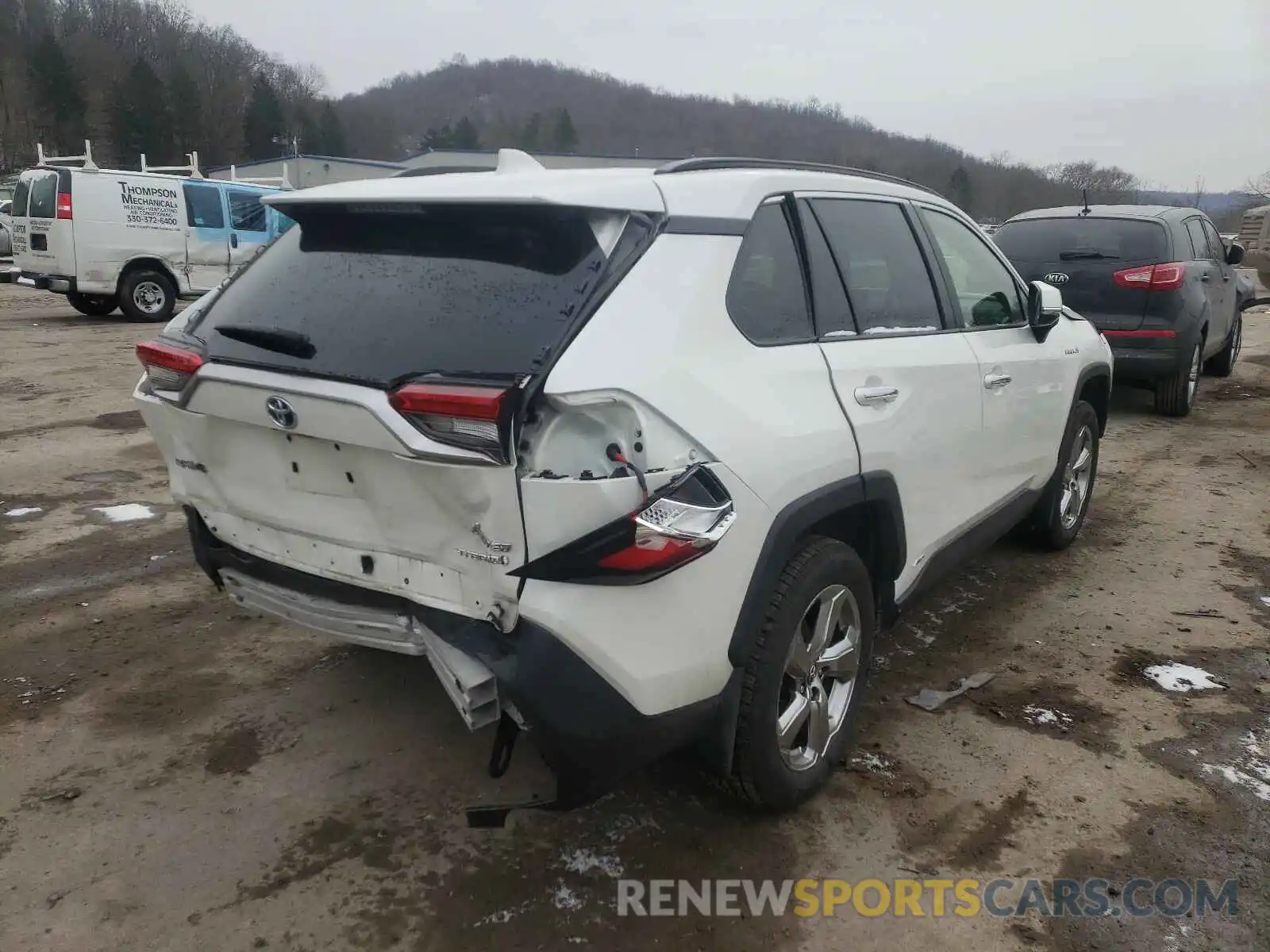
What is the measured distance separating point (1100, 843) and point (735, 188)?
2099 millimetres

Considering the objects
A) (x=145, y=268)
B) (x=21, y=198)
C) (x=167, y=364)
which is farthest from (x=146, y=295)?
(x=167, y=364)

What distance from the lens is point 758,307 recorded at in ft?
8.14

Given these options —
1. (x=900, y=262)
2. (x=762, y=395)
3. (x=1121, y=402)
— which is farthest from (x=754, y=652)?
(x=1121, y=402)

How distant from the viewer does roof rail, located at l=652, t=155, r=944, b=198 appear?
2.44 m

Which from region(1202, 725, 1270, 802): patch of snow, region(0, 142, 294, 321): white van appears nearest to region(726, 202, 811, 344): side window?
region(1202, 725, 1270, 802): patch of snow

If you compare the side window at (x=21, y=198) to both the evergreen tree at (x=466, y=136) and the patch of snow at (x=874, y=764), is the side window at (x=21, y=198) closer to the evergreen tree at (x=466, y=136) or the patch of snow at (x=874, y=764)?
the patch of snow at (x=874, y=764)

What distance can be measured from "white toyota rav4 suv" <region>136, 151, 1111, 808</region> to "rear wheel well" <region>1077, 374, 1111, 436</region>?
229 cm

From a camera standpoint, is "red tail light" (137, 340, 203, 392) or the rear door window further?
the rear door window

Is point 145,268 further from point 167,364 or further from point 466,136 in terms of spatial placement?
point 466,136

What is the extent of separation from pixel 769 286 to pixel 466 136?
78.4 metres

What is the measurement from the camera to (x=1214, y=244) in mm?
9078

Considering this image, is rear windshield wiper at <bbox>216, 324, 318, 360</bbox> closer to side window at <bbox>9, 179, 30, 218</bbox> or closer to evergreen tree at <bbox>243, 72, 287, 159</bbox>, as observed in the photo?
side window at <bbox>9, 179, 30, 218</bbox>

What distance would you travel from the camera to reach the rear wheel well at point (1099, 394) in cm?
489

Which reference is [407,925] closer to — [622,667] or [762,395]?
[622,667]
